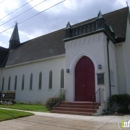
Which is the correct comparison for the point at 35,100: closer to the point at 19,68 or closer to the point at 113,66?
the point at 19,68

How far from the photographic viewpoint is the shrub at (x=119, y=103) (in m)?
10.7

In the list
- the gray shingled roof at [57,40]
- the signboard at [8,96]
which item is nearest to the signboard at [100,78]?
the gray shingled roof at [57,40]

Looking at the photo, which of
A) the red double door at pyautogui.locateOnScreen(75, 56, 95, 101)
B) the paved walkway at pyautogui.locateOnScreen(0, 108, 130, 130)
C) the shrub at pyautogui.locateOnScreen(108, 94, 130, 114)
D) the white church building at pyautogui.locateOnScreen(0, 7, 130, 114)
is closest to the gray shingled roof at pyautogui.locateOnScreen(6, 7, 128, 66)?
the white church building at pyautogui.locateOnScreen(0, 7, 130, 114)

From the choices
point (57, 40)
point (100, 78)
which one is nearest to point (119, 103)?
point (100, 78)

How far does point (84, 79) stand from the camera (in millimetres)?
13297

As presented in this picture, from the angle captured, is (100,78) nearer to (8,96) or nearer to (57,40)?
(57,40)

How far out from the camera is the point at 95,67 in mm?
12555

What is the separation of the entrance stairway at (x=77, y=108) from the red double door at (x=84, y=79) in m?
1.51

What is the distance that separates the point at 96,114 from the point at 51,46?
41.5 feet

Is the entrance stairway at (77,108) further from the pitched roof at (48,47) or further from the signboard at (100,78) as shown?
the pitched roof at (48,47)

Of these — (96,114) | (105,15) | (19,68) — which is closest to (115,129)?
(96,114)

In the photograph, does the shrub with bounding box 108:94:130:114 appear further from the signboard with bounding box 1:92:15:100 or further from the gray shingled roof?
the signboard with bounding box 1:92:15:100

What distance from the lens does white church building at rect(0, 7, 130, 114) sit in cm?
1250

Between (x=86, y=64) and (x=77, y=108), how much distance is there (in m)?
4.25
